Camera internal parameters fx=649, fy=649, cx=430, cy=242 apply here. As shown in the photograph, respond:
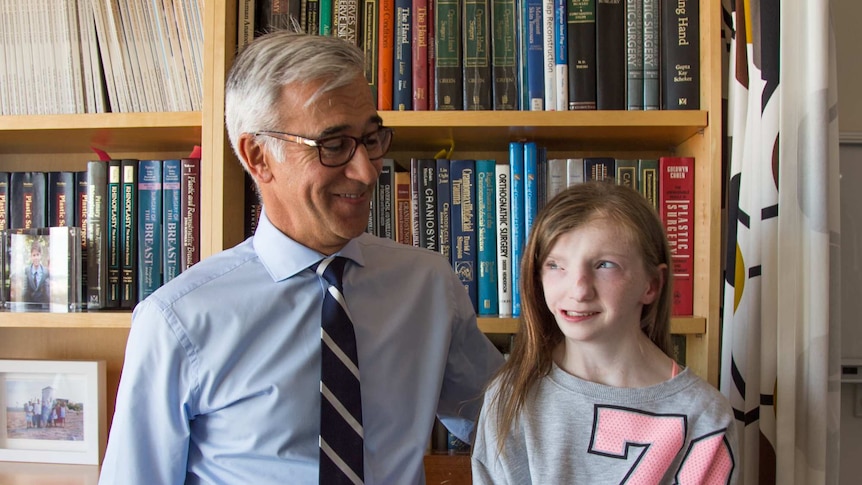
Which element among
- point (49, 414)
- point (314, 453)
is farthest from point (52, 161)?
point (314, 453)

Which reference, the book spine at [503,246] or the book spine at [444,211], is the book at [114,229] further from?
the book spine at [503,246]

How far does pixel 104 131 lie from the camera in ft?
4.45

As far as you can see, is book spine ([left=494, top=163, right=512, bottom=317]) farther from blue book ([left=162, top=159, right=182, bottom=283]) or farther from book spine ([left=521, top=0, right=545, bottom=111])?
blue book ([left=162, top=159, right=182, bottom=283])

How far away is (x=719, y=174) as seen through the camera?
1.20 m

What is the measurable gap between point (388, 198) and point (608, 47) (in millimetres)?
525

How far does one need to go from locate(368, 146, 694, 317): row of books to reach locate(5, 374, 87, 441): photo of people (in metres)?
0.88

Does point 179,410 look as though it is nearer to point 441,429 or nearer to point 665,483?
point 441,429

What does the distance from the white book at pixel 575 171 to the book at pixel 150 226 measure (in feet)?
2.81

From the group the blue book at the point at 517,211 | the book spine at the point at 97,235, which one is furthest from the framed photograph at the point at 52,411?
the blue book at the point at 517,211

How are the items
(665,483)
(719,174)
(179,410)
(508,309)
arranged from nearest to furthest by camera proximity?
(665,483)
(179,410)
(719,174)
(508,309)

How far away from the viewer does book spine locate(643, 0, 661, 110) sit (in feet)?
4.13

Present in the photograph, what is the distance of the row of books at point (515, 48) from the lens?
1258mm

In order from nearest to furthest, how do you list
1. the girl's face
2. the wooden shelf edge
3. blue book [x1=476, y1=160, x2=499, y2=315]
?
the girl's face < the wooden shelf edge < blue book [x1=476, y1=160, x2=499, y2=315]

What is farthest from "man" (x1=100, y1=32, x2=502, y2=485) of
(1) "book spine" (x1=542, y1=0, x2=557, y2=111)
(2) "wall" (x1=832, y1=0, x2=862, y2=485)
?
(2) "wall" (x1=832, y1=0, x2=862, y2=485)
